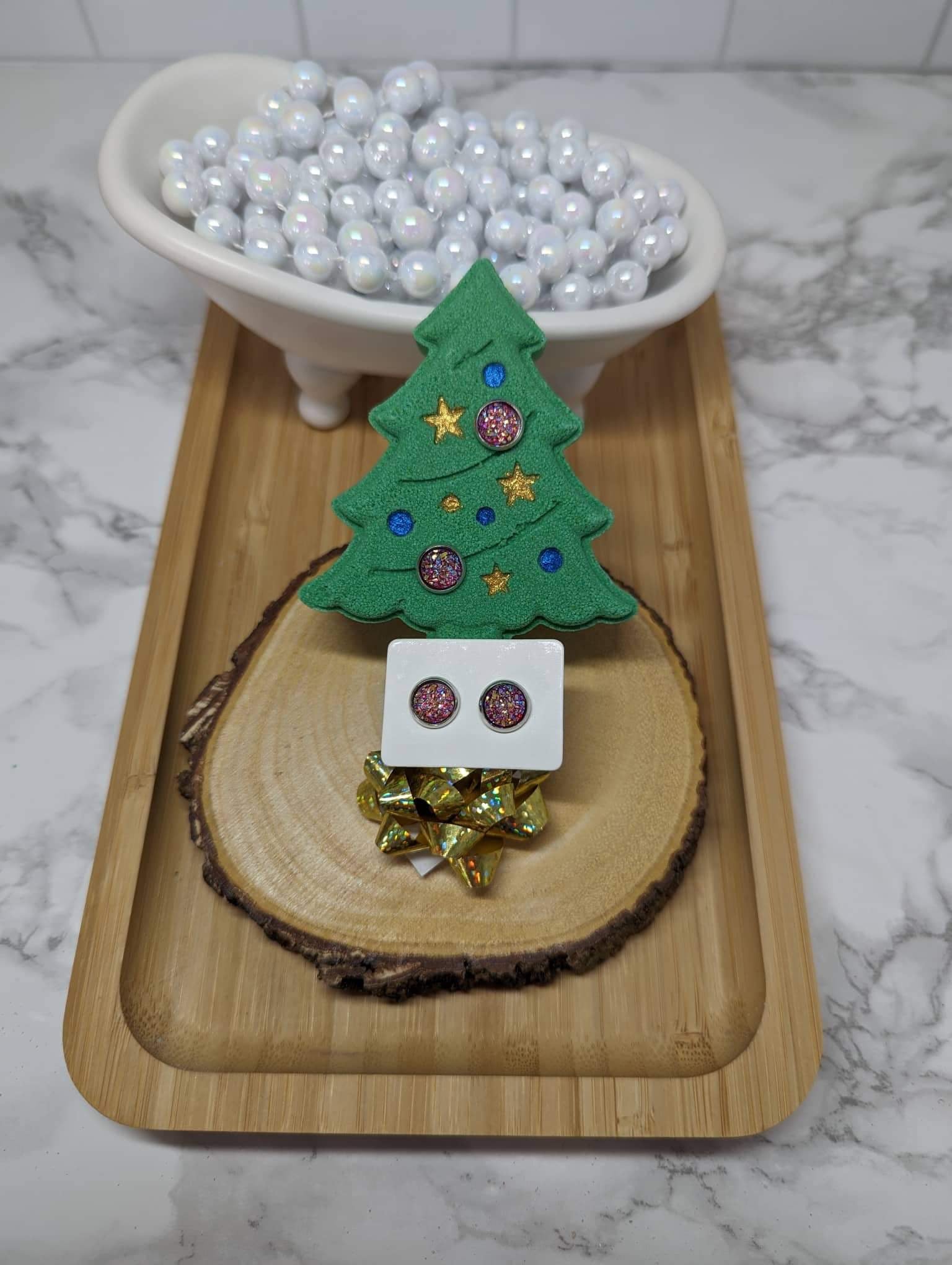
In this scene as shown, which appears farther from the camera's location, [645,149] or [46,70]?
[46,70]

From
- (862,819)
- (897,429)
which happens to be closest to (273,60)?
(897,429)

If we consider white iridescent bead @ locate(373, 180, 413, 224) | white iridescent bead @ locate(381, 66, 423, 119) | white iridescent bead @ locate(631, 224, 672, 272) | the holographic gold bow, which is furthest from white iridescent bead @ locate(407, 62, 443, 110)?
the holographic gold bow

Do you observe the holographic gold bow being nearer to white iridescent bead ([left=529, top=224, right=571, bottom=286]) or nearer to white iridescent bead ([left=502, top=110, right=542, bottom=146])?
white iridescent bead ([left=529, top=224, right=571, bottom=286])

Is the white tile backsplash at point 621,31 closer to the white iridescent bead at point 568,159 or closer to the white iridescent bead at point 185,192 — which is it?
the white iridescent bead at point 568,159

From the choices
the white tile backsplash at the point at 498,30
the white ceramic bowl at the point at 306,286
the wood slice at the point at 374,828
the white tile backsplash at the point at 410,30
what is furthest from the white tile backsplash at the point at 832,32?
the wood slice at the point at 374,828

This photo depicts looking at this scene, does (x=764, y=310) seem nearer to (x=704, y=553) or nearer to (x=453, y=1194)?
(x=704, y=553)

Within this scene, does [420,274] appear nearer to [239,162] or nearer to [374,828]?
[239,162]
